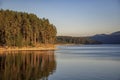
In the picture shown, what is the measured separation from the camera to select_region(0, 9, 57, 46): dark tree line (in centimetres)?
10519

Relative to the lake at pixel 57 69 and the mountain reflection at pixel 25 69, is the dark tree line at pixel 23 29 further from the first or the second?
the mountain reflection at pixel 25 69

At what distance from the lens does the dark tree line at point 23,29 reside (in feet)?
345

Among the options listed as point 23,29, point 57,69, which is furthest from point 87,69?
point 23,29

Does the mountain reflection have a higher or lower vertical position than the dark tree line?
lower

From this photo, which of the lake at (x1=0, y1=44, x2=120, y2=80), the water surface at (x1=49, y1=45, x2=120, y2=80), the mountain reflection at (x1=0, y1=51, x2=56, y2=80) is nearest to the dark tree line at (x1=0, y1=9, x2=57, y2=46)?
the lake at (x1=0, y1=44, x2=120, y2=80)

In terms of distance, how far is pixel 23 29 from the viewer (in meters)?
116

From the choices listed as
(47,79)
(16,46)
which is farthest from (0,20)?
(47,79)

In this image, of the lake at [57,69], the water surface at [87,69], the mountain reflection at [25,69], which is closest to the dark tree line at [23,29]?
the lake at [57,69]

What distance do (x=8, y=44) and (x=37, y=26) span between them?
82.3 ft

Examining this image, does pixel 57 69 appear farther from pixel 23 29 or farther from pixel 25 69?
pixel 23 29

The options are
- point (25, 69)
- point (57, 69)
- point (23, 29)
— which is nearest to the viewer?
point (25, 69)

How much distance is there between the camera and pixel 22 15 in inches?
4761

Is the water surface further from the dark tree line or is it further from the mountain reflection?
the dark tree line

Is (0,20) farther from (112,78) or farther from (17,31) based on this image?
(112,78)
